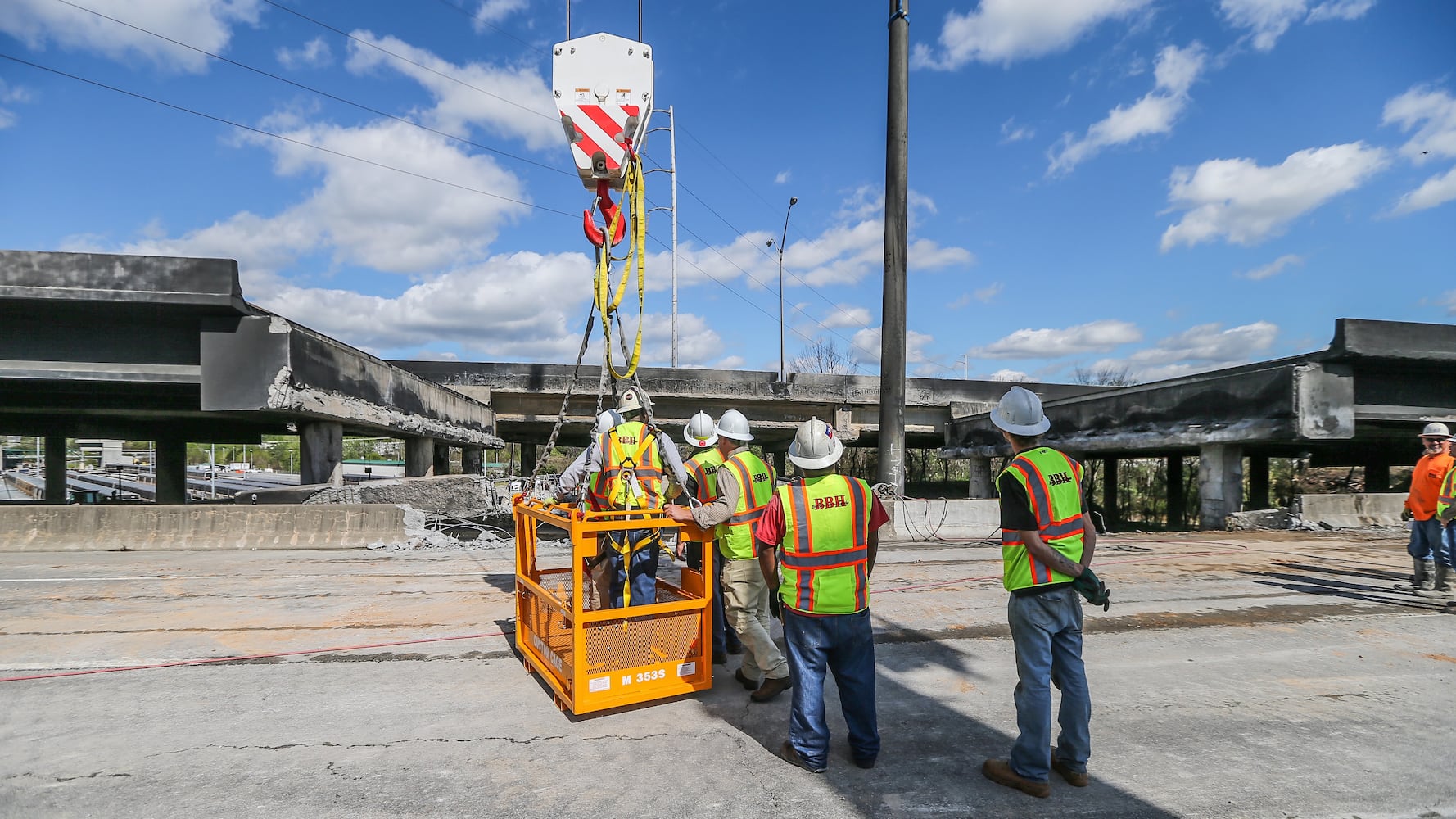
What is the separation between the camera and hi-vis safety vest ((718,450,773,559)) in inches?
191

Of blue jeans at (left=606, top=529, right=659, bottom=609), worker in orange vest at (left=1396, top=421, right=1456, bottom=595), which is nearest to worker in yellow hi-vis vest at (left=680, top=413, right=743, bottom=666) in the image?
blue jeans at (left=606, top=529, right=659, bottom=609)

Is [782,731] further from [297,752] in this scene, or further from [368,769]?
[297,752]

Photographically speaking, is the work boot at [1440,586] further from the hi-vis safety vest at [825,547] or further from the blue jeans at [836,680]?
the hi-vis safety vest at [825,547]

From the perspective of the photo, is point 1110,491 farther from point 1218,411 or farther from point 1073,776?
point 1073,776

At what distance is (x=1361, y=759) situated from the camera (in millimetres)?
3877

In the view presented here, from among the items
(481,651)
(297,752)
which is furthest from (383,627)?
(297,752)

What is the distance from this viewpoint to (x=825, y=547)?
12.3ft

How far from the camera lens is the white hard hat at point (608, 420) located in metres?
5.61

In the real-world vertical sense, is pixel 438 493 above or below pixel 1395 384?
below

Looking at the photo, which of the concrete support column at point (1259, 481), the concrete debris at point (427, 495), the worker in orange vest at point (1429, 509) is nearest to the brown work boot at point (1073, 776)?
the worker in orange vest at point (1429, 509)

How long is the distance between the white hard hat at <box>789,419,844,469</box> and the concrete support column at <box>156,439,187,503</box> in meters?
→ 23.8

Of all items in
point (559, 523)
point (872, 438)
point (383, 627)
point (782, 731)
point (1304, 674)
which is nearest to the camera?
point (782, 731)

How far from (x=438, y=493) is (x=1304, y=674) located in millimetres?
12544

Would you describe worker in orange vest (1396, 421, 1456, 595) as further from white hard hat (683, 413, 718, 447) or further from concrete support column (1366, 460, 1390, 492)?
concrete support column (1366, 460, 1390, 492)
